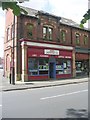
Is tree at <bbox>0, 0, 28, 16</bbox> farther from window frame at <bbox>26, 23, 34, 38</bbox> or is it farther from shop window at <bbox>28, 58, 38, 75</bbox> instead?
window frame at <bbox>26, 23, 34, 38</bbox>

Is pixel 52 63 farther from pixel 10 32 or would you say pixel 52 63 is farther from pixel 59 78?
pixel 10 32

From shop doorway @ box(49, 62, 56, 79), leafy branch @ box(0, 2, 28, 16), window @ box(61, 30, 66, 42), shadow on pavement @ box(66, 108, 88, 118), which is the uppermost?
window @ box(61, 30, 66, 42)

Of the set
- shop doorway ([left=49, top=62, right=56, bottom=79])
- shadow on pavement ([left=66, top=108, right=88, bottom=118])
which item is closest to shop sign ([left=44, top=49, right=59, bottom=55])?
shop doorway ([left=49, top=62, right=56, bottom=79])

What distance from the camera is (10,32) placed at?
1212 inches

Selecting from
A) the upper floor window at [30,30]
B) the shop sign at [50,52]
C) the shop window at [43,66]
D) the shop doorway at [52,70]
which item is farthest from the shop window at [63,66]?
the upper floor window at [30,30]

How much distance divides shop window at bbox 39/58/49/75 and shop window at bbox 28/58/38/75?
2.19 ft

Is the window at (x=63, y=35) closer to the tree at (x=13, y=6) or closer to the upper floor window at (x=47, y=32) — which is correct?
the upper floor window at (x=47, y=32)

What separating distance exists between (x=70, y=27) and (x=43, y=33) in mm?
6096

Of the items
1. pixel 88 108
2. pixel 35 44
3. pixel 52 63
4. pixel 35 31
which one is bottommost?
pixel 88 108

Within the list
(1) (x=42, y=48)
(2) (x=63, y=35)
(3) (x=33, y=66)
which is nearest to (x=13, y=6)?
(3) (x=33, y=66)

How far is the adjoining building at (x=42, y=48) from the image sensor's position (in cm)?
2716

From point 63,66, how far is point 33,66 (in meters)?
5.36

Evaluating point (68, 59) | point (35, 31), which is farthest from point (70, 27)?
point (35, 31)

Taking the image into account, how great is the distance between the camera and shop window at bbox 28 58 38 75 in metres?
27.2
